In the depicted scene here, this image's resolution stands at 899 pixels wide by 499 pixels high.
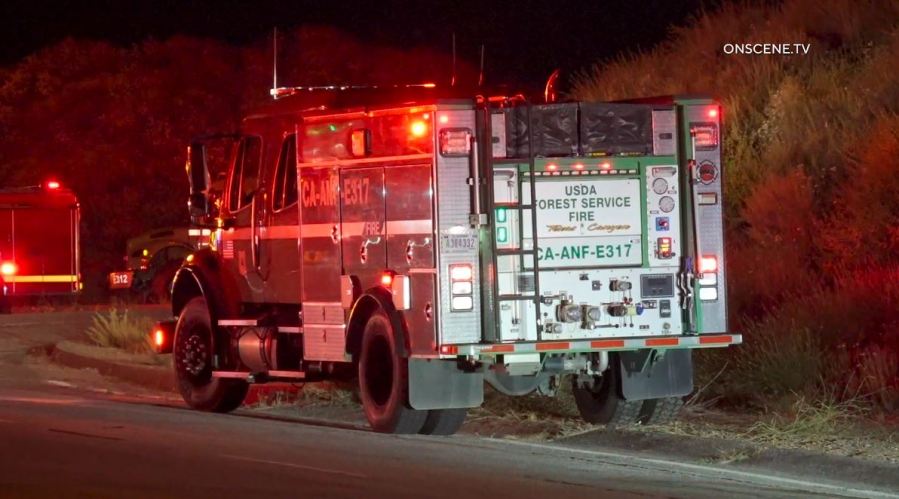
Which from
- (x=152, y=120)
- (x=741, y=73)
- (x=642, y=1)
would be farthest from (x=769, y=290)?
(x=152, y=120)

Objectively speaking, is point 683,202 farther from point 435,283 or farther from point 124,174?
point 124,174

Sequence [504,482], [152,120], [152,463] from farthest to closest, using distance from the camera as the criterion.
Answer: [152,120], [152,463], [504,482]

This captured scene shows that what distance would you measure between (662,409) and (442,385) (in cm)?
194

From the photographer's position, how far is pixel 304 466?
38.0 ft

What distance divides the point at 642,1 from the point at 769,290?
19203mm

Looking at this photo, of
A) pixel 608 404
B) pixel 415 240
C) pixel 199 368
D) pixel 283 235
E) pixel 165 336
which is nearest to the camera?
pixel 415 240

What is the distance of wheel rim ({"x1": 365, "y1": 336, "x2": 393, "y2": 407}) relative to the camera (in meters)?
13.4

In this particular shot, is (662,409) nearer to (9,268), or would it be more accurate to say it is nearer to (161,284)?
(9,268)

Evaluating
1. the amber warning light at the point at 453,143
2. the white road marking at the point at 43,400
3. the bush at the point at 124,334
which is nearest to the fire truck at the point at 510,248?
the amber warning light at the point at 453,143

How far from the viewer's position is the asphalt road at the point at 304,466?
10469 millimetres

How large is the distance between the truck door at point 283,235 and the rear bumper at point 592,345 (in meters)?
2.63

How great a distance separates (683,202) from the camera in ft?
43.1

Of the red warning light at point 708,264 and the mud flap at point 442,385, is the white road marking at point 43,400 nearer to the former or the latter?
the mud flap at point 442,385

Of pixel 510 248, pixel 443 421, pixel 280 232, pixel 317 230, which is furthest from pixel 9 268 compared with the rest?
pixel 510 248
